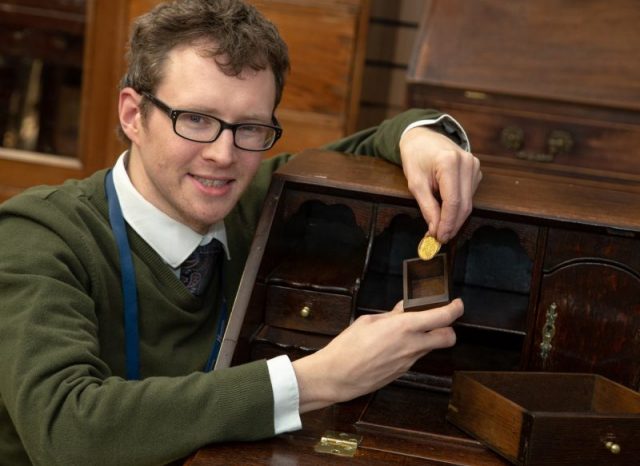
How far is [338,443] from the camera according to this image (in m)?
1.51

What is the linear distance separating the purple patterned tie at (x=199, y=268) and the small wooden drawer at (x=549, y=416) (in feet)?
1.58

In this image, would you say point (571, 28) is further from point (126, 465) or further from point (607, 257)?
point (126, 465)

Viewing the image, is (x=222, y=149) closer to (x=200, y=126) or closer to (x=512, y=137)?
(x=200, y=126)

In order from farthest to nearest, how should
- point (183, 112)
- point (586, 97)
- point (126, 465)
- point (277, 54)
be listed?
1. point (586, 97)
2. point (277, 54)
3. point (183, 112)
4. point (126, 465)

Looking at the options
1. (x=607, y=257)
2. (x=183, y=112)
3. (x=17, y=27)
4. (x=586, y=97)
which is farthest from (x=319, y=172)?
(x=17, y=27)

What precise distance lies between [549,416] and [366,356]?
26cm

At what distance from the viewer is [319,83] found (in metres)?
3.58

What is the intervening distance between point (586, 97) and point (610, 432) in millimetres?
1790

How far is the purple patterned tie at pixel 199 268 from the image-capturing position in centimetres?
181

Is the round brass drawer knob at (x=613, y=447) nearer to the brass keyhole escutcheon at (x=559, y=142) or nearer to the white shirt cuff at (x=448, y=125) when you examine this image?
the white shirt cuff at (x=448, y=125)

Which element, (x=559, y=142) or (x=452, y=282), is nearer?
(x=452, y=282)

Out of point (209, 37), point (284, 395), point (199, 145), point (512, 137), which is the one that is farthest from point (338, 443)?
point (512, 137)

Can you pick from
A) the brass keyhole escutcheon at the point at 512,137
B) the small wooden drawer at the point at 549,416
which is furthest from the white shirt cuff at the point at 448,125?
the brass keyhole escutcheon at the point at 512,137

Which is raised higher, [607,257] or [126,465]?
[607,257]
